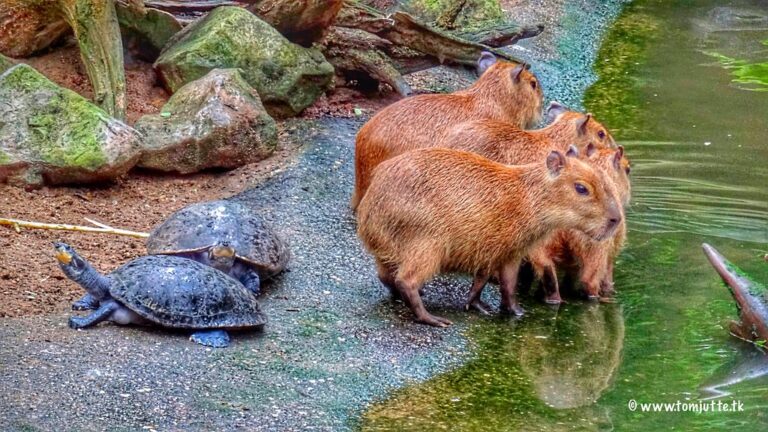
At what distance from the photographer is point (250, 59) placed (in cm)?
918

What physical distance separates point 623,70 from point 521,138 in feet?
17.1

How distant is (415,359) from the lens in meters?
5.77

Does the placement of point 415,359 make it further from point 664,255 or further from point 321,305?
point 664,255

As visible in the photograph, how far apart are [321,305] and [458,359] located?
2.88 ft

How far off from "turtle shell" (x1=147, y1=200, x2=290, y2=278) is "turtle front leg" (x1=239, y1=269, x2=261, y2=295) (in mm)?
37

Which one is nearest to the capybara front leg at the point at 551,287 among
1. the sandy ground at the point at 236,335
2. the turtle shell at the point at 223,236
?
the sandy ground at the point at 236,335

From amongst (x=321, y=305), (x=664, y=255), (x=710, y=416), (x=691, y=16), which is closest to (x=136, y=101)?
(x=321, y=305)

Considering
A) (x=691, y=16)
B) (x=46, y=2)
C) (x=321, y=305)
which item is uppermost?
(x=46, y=2)

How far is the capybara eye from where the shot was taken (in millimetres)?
6381

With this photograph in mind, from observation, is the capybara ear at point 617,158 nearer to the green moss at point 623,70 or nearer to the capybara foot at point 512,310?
the capybara foot at point 512,310

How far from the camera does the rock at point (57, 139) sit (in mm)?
7523

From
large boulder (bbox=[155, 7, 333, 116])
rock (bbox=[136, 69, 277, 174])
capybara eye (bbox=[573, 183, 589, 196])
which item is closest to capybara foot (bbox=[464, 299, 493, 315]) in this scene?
capybara eye (bbox=[573, 183, 589, 196])

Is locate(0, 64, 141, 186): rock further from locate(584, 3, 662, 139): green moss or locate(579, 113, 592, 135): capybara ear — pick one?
locate(584, 3, 662, 139): green moss

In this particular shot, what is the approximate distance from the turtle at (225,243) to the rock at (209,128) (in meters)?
1.51
